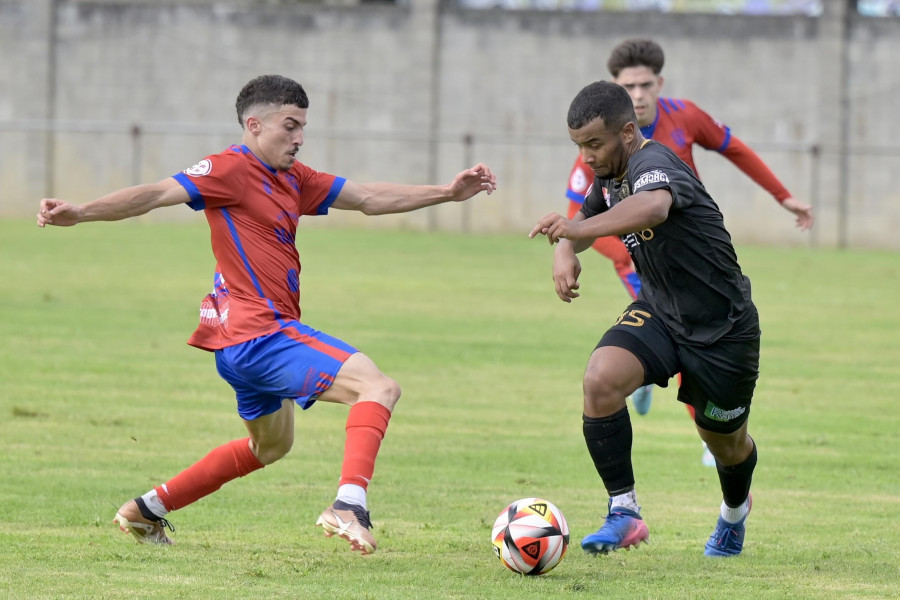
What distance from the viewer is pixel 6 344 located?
12570 mm

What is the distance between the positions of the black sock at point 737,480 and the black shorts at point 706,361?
0.34 m

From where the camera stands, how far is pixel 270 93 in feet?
19.3

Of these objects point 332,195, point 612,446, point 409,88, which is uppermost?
point 409,88

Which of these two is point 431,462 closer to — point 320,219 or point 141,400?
point 141,400

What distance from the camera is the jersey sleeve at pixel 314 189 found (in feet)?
20.3

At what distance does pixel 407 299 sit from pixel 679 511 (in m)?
10.5

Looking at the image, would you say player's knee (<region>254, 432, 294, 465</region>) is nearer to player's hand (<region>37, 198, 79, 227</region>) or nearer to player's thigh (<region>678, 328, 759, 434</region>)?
player's hand (<region>37, 198, 79, 227</region>)

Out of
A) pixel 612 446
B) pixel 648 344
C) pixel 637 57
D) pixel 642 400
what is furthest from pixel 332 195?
pixel 642 400

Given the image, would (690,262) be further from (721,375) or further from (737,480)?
(737,480)

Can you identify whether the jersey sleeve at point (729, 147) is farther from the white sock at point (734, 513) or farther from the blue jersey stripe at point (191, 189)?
the blue jersey stripe at point (191, 189)

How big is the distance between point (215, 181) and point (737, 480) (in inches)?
104

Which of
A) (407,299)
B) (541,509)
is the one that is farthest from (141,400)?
(407,299)

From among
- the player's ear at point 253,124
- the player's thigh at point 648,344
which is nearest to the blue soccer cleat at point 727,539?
the player's thigh at point 648,344

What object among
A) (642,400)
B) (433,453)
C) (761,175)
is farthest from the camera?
(642,400)
